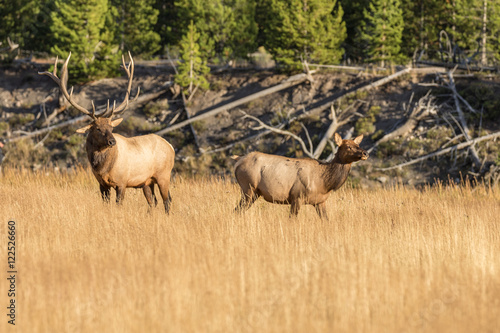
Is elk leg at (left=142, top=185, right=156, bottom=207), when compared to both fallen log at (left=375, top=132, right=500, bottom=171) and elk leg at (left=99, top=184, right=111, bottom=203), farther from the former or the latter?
fallen log at (left=375, top=132, right=500, bottom=171)

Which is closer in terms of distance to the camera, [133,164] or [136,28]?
[133,164]

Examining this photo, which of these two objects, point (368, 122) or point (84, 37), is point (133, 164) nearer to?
point (368, 122)

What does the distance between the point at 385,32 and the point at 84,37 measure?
541 inches

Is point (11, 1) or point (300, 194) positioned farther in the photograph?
point (11, 1)

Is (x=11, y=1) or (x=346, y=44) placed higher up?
(x=11, y=1)

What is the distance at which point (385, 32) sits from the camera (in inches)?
1069

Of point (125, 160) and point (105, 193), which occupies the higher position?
point (125, 160)

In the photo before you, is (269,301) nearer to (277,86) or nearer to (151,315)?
(151,315)

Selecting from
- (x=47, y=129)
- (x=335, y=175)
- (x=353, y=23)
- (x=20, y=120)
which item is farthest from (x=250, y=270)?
(x=353, y=23)

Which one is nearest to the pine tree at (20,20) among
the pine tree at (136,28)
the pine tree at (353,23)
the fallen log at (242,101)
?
the pine tree at (136,28)

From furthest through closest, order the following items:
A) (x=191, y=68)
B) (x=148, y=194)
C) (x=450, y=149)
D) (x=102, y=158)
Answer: (x=191, y=68)
(x=450, y=149)
(x=148, y=194)
(x=102, y=158)

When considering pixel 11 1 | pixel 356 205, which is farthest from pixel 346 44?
pixel 356 205

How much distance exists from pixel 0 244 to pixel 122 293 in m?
2.11

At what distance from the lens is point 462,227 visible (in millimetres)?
7152
